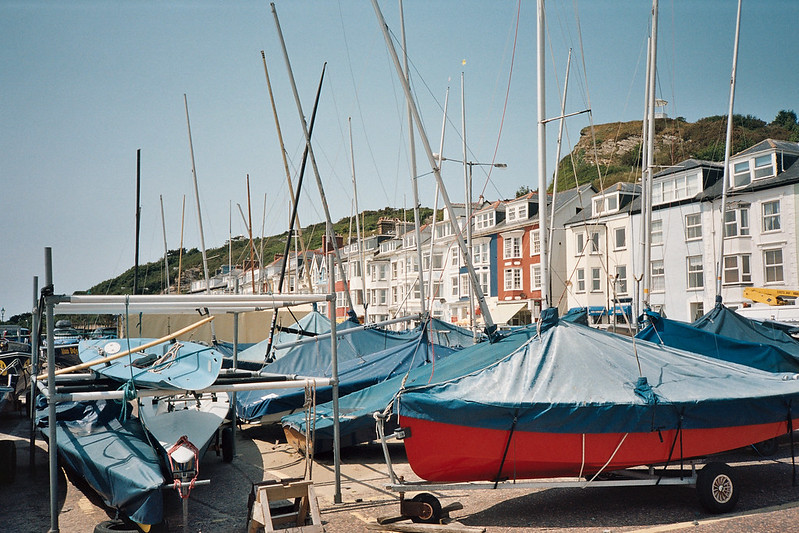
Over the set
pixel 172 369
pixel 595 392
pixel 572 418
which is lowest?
pixel 572 418

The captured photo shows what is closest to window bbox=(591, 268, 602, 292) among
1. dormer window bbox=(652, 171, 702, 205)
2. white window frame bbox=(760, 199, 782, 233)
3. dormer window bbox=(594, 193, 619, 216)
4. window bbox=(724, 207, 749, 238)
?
dormer window bbox=(594, 193, 619, 216)

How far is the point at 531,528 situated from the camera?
7598mm

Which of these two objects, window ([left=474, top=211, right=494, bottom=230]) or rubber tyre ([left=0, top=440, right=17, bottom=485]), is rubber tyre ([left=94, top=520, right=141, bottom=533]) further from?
window ([left=474, top=211, right=494, bottom=230])

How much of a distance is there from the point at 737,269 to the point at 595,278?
10.9 metres

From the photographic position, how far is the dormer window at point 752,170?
128 feet

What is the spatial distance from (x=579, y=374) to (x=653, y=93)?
16.6 m

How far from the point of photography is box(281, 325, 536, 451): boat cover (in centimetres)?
927

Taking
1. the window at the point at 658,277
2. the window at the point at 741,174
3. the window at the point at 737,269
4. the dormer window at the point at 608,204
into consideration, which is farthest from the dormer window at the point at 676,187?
the window at the point at 737,269

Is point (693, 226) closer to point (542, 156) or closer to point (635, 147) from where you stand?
point (542, 156)

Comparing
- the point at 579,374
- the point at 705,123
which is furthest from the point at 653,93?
the point at 705,123

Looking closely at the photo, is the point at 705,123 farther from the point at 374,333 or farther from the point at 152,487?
the point at 152,487

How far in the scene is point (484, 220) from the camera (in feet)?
199

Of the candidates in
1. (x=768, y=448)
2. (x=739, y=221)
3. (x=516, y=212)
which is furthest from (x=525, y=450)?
(x=516, y=212)

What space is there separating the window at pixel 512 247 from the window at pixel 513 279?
1.18 metres
